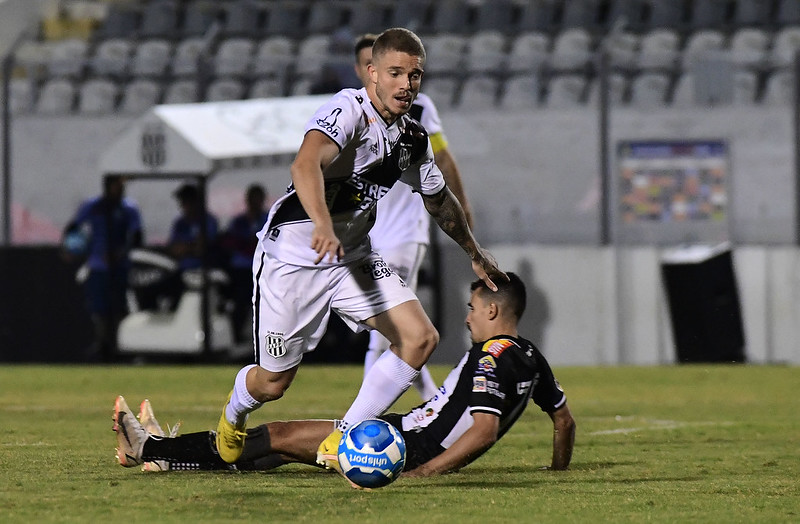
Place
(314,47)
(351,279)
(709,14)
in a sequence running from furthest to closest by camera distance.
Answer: (314,47)
(709,14)
(351,279)

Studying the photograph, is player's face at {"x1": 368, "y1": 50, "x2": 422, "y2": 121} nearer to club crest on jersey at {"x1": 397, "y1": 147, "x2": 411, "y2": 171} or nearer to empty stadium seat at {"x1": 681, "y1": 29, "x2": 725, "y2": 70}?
club crest on jersey at {"x1": 397, "y1": 147, "x2": 411, "y2": 171}

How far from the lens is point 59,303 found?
46.0 ft

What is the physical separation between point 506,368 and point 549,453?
142 cm

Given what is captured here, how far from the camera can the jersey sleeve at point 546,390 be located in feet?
19.4

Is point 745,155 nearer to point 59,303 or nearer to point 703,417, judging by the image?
point 703,417

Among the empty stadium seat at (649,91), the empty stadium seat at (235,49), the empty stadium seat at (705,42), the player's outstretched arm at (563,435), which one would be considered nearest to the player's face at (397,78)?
the player's outstretched arm at (563,435)

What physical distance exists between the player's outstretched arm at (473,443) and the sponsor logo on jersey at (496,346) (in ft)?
0.89

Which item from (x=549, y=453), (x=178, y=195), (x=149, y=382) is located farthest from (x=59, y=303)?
(x=549, y=453)

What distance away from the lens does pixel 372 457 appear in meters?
5.25

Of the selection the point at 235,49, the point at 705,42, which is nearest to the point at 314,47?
the point at 235,49

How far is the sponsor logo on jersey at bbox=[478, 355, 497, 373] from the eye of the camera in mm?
5703

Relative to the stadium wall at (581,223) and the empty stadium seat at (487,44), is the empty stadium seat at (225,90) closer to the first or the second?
the stadium wall at (581,223)

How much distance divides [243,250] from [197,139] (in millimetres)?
1172

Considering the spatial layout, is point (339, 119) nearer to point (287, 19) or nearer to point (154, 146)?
point (154, 146)
